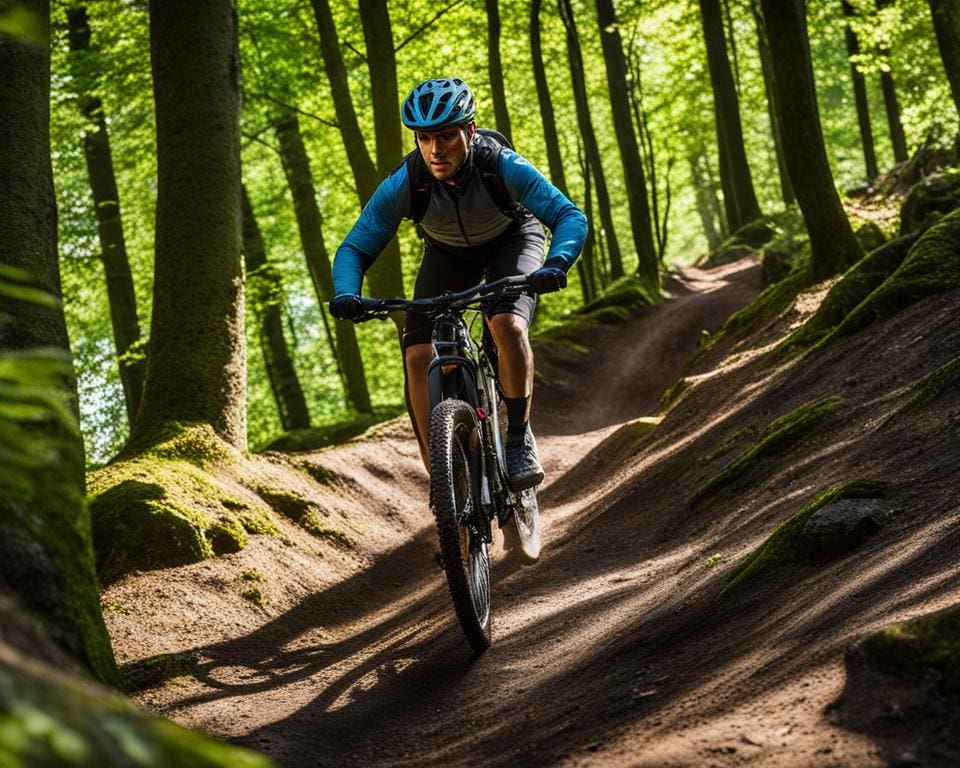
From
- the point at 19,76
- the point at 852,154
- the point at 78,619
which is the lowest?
the point at 78,619

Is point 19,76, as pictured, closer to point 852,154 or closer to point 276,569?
point 276,569

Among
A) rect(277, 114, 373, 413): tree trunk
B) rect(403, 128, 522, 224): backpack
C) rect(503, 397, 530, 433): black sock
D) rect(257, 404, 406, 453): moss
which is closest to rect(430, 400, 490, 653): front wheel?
rect(503, 397, 530, 433): black sock

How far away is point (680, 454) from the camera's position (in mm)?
9305

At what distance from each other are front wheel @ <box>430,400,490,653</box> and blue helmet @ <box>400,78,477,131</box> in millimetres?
1609

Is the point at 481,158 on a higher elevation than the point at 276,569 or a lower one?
higher

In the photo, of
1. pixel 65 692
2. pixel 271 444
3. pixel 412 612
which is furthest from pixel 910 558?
pixel 271 444

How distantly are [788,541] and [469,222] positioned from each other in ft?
8.81

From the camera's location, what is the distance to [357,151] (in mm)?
15172

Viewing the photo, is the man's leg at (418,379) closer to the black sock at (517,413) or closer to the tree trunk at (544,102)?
the black sock at (517,413)

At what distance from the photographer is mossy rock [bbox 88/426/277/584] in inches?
277

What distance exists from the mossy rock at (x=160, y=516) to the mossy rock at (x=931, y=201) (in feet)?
29.6

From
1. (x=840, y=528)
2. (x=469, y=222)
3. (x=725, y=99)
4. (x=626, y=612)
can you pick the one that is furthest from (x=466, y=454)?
(x=725, y=99)

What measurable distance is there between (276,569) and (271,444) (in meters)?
7.77

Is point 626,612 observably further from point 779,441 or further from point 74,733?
point 74,733
